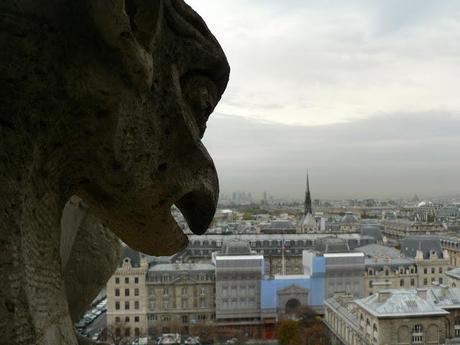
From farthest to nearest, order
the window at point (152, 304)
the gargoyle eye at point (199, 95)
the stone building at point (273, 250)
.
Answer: the stone building at point (273, 250), the window at point (152, 304), the gargoyle eye at point (199, 95)

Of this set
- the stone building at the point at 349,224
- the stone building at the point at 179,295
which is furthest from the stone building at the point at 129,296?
the stone building at the point at 349,224

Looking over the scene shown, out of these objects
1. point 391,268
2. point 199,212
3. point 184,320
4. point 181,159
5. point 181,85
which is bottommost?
point 184,320

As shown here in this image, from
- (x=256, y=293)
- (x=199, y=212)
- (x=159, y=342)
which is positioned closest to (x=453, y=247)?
(x=256, y=293)

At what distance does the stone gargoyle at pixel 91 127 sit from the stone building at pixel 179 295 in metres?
24.2

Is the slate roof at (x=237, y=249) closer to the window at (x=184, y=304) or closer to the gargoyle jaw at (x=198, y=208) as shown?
the window at (x=184, y=304)

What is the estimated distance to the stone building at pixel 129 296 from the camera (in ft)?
78.8

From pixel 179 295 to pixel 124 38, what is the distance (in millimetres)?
25011

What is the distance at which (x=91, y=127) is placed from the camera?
1215 millimetres

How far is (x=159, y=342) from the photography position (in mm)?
21281

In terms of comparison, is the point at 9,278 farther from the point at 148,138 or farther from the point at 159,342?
the point at 159,342

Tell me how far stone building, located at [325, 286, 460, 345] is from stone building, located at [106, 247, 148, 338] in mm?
10651

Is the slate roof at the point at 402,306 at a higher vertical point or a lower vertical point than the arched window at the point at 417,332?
higher

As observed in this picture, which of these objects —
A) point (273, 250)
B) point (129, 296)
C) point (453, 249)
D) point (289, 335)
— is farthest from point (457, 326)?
point (453, 249)

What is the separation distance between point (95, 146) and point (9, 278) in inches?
14.4
